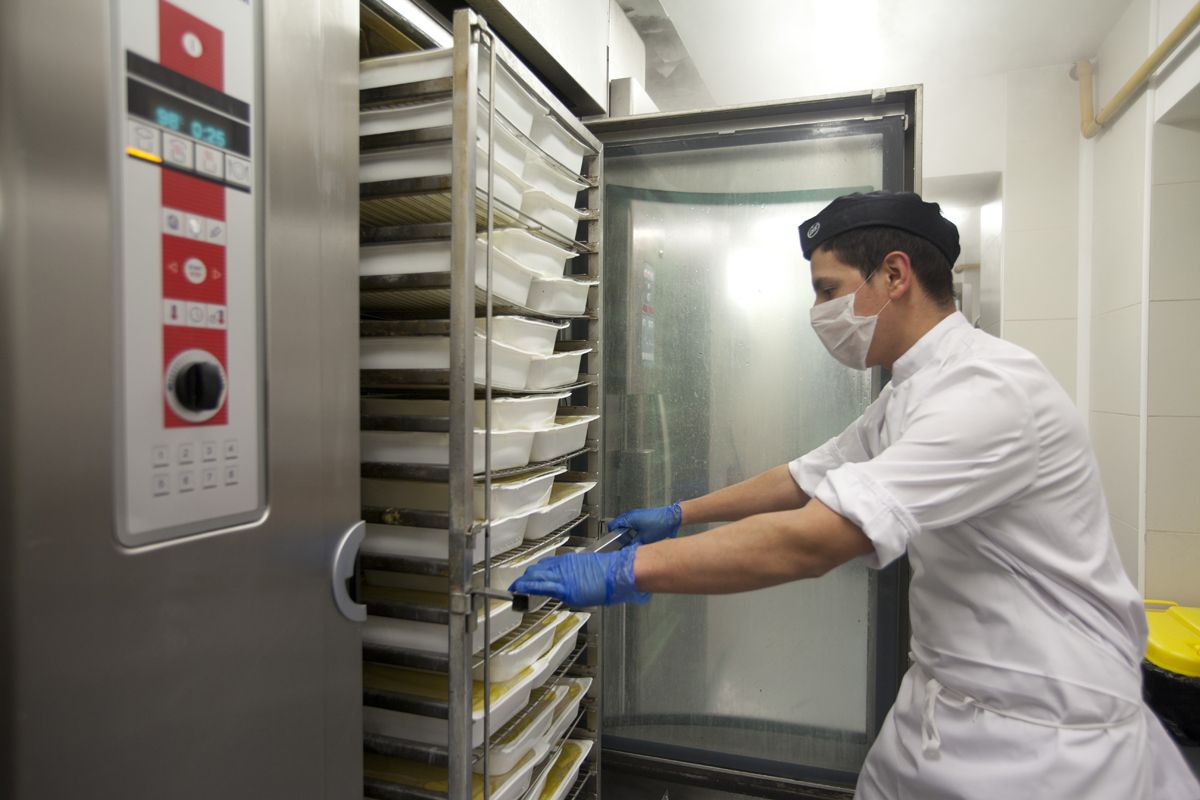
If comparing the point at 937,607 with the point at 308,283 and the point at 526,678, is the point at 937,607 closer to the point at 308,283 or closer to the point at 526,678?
the point at 526,678

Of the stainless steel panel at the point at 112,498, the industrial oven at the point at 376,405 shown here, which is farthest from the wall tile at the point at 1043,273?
the stainless steel panel at the point at 112,498

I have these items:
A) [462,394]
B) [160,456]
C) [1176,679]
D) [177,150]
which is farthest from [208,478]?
[1176,679]

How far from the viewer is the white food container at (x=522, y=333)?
1.19m

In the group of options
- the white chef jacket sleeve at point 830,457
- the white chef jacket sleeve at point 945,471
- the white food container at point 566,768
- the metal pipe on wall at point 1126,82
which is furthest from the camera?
the metal pipe on wall at point 1126,82

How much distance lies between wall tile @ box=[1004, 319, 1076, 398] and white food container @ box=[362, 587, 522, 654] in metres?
2.85

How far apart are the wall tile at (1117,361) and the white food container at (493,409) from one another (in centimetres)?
231

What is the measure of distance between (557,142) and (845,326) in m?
0.69

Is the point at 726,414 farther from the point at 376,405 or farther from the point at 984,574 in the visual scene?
the point at 376,405

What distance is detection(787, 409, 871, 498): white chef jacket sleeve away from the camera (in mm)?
1558

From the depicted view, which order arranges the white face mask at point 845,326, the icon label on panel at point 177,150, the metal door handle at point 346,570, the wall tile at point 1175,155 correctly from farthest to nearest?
the wall tile at point 1175,155 < the white face mask at point 845,326 < the metal door handle at point 346,570 < the icon label on panel at point 177,150

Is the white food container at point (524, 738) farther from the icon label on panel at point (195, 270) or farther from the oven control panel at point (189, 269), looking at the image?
the icon label on panel at point (195, 270)

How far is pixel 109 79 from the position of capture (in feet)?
1.81

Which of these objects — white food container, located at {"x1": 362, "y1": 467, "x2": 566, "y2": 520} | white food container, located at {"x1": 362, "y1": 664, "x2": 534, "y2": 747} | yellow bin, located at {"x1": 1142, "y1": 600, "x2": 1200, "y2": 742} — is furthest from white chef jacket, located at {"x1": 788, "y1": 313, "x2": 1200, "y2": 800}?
yellow bin, located at {"x1": 1142, "y1": 600, "x2": 1200, "y2": 742}

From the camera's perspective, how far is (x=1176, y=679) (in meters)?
1.97
